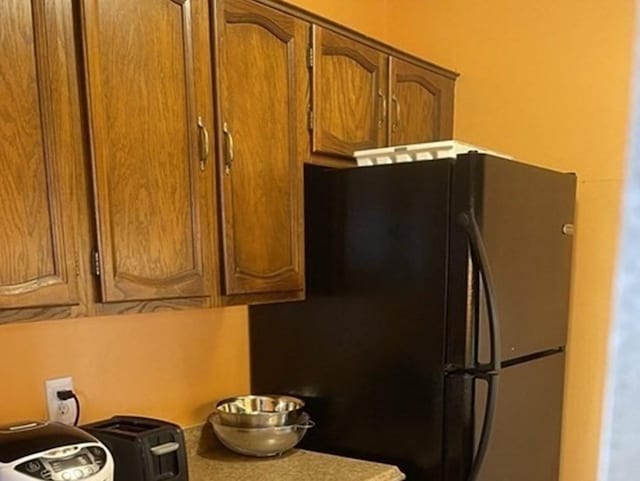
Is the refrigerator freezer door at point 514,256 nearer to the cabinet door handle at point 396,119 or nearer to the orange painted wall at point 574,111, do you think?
the orange painted wall at point 574,111

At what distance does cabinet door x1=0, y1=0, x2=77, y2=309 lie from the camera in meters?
1.13

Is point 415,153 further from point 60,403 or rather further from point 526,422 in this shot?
point 60,403


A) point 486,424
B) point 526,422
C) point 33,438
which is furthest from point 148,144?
point 526,422

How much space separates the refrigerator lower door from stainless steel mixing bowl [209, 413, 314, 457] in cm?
53

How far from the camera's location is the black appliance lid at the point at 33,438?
1.12 meters

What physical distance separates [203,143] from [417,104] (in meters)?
1.03

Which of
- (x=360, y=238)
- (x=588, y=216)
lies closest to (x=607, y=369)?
(x=360, y=238)

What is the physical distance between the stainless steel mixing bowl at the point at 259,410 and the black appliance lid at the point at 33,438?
564 mm

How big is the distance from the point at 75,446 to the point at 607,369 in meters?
1.11

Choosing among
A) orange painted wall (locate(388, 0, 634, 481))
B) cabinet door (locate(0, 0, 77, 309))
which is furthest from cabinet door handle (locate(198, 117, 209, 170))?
orange painted wall (locate(388, 0, 634, 481))

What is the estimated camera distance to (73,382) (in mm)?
1569

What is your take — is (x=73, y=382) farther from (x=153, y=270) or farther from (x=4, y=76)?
(x=4, y=76)

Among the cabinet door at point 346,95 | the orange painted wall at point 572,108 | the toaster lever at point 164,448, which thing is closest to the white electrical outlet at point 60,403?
the toaster lever at point 164,448

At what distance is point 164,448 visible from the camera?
4.50 feet
